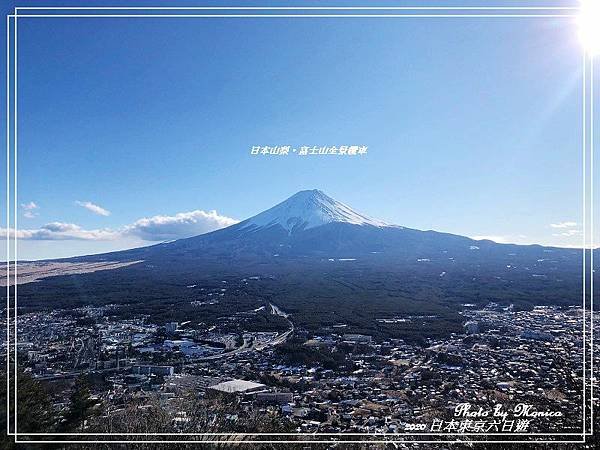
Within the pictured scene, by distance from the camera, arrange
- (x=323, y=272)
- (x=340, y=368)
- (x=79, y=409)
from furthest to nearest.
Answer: (x=323, y=272) < (x=340, y=368) < (x=79, y=409)

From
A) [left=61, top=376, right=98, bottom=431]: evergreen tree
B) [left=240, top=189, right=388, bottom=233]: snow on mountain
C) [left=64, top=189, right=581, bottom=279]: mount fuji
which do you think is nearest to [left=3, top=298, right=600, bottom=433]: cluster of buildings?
[left=61, top=376, right=98, bottom=431]: evergreen tree

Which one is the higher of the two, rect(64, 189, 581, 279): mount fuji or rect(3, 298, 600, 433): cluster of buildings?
rect(64, 189, 581, 279): mount fuji

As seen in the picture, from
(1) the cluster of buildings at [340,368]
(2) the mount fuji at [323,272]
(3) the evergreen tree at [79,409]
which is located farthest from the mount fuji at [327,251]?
(3) the evergreen tree at [79,409]

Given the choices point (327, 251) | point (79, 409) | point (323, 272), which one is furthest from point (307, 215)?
point (79, 409)

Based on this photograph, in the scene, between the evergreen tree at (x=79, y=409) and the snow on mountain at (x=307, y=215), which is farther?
the snow on mountain at (x=307, y=215)

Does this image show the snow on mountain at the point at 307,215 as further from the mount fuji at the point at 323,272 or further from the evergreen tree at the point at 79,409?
the evergreen tree at the point at 79,409

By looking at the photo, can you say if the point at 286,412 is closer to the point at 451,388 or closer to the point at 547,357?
the point at 451,388

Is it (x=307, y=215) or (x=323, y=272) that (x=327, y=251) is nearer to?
(x=323, y=272)

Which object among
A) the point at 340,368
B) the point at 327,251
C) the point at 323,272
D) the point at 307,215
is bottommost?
the point at 340,368

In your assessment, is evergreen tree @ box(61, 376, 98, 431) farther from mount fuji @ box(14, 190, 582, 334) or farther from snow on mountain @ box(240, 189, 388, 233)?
snow on mountain @ box(240, 189, 388, 233)
